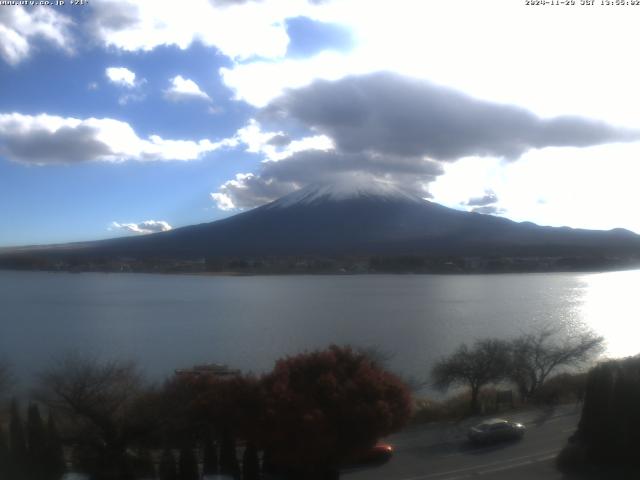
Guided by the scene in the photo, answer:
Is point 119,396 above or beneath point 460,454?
above

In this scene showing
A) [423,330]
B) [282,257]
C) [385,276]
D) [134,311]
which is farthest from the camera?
[282,257]

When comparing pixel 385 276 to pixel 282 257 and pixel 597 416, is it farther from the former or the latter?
pixel 597 416

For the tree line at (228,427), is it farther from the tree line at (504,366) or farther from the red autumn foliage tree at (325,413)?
the tree line at (504,366)

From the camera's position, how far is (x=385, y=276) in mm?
51188

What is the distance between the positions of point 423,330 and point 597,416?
42.6 feet

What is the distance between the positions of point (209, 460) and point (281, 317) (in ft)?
55.9

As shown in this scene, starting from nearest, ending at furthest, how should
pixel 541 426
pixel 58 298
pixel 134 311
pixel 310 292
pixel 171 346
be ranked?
pixel 541 426 → pixel 171 346 → pixel 134 311 → pixel 58 298 → pixel 310 292

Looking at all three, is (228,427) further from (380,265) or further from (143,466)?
(380,265)

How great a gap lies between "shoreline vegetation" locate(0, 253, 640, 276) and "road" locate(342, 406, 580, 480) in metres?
39.4

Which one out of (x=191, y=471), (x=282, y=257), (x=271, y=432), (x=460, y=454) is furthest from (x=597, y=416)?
(x=282, y=257)

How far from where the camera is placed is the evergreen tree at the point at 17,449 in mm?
5793

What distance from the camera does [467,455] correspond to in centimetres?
705

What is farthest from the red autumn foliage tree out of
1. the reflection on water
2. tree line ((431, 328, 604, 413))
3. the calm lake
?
the reflection on water

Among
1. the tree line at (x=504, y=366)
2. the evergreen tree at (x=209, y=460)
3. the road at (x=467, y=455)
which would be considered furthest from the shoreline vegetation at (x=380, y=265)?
the evergreen tree at (x=209, y=460)
